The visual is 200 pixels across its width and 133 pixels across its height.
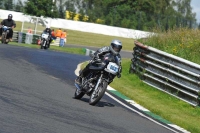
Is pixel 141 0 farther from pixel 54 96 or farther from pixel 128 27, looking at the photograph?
pixel 54 96

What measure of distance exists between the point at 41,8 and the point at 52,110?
49252mm

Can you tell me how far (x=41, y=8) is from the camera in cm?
6034

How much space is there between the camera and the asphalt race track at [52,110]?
32.2ft

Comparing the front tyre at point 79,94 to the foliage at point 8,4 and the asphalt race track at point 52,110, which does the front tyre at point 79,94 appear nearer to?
the asphalt race track at point 52,110

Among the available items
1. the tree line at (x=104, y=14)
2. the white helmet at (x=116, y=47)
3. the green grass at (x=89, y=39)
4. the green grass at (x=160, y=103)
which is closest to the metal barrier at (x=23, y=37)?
the green grass at (x=89, y=39)

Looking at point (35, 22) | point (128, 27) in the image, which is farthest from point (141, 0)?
point (35, 22)

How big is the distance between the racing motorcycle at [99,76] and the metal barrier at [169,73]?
3.19 m

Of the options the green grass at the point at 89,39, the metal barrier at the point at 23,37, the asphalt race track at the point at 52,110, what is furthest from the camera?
the green grass at the point at 89,39

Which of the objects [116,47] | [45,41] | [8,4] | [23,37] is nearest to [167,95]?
[116,47]

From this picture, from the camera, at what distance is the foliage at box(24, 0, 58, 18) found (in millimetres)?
59938

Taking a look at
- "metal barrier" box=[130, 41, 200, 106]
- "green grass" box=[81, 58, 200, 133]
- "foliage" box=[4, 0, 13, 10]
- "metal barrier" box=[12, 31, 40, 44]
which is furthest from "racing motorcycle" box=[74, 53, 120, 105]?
"foliage" box=[4, 0, 13, 10]

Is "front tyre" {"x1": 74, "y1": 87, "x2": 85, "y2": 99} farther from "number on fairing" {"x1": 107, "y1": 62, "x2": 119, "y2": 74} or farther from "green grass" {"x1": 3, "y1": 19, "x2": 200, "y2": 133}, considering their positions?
"green grass" {"x1": 3, "y1": 19, "x2": 200, "y2": 133}

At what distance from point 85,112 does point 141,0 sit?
3422 inches

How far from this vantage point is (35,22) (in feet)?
167
